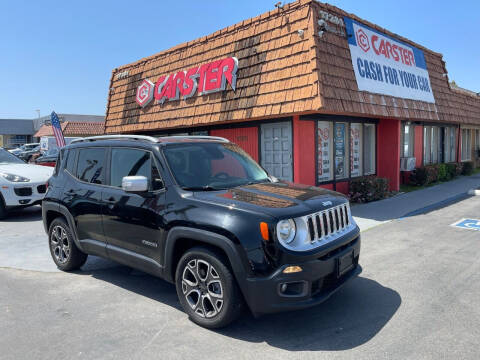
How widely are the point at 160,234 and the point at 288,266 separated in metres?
1.47

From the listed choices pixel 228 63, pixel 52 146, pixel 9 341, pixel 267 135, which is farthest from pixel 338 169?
pixel 52 146

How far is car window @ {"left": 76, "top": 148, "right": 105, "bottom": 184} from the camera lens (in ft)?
16.3

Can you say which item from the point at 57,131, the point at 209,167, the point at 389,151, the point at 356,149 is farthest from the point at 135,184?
the point at 389,151

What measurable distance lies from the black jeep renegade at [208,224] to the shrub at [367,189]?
22.7ft

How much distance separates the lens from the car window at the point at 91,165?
4973mm

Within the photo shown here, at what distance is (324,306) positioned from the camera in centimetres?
416

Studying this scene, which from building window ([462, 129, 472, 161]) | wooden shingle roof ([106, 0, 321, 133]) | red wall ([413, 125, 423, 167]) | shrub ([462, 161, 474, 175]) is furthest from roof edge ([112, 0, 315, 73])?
building window ([462, 129, 472, 161])

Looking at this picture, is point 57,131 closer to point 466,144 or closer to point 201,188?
point 201,188

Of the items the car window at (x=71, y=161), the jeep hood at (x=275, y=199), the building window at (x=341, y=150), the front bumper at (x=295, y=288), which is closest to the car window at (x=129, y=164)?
the jeep hood at (x=275, y=199)

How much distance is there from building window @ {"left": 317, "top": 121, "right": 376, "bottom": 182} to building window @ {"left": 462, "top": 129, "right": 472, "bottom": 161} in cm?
1079

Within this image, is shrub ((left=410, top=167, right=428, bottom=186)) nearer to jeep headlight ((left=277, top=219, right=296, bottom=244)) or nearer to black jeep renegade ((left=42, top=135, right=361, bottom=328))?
black jeep renegade ((left=42, top=135, right=361, bottom=328))

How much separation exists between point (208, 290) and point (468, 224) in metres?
6.77

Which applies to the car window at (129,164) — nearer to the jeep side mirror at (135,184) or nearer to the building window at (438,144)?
the jeep side mirror at (135,184)

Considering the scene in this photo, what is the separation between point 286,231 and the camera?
11.2 ft
